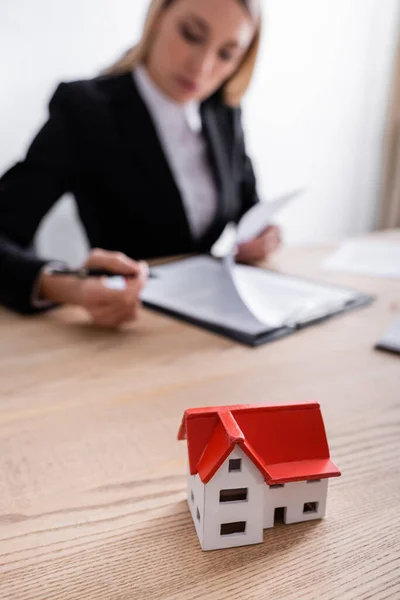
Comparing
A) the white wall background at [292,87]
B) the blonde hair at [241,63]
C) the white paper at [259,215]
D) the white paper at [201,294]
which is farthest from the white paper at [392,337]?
the white wall background at [292,87]

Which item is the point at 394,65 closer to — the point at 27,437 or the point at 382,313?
the point at 382,313

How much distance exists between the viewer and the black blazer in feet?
3.84

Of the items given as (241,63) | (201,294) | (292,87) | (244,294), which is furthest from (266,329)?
(292,87)

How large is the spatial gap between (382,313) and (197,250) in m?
0.65

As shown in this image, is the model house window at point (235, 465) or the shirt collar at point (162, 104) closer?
the model house window at point (235, 465)

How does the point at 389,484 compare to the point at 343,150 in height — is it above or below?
above

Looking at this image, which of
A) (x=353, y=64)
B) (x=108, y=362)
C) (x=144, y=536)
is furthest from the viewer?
(x=353, y=64)

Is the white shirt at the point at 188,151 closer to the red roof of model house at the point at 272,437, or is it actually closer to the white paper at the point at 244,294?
the white paper at the point at 244,294

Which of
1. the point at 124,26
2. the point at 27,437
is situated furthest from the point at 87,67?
the point at 27,437

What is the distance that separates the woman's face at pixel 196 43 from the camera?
1157 mm

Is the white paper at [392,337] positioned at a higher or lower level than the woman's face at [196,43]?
lower

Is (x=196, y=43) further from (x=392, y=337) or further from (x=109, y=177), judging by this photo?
(x=392, y=337)

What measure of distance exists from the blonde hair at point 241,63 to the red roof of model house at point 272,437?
3.53 feet

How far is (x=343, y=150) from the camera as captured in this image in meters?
2.79
